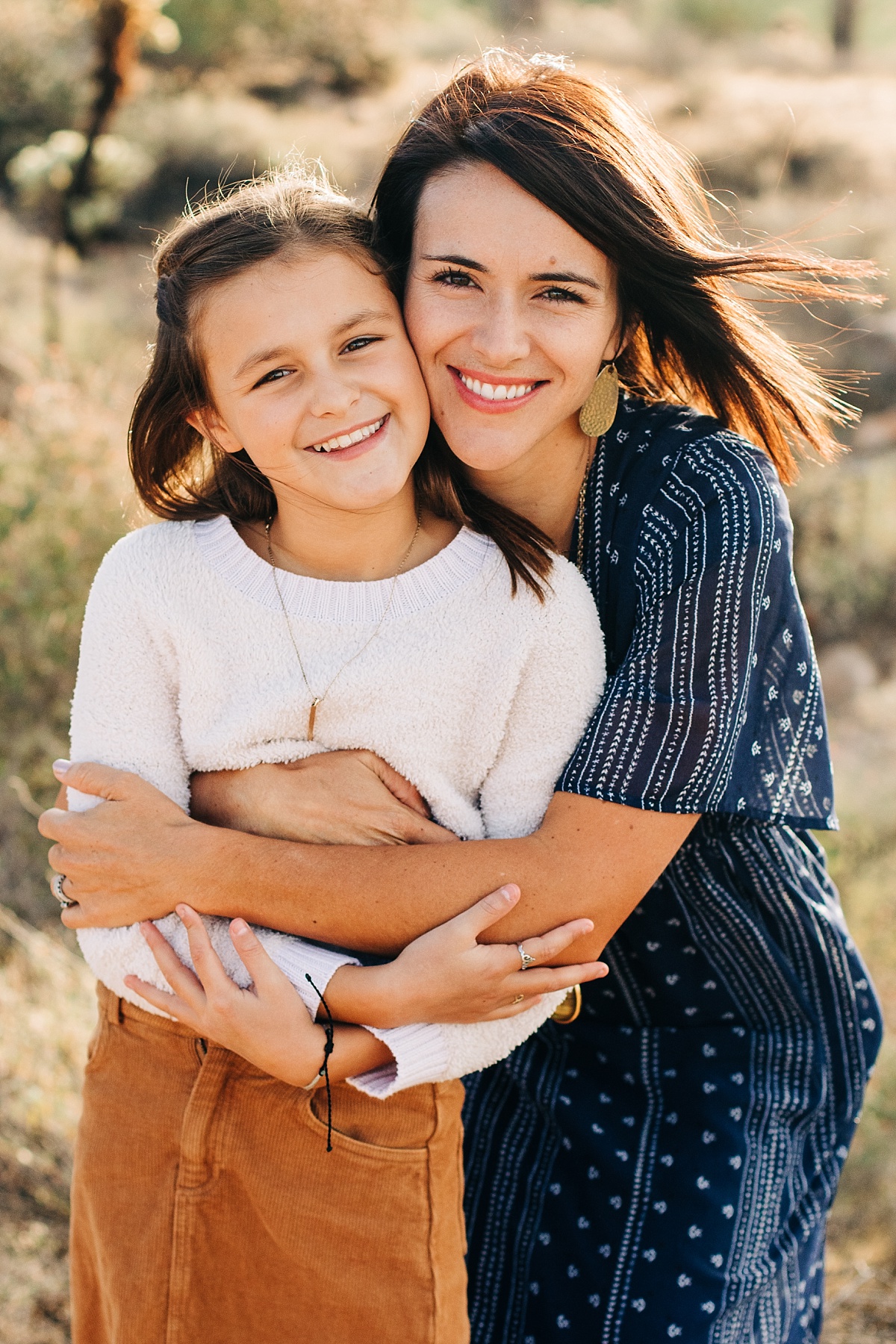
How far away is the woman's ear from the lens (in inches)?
78.6

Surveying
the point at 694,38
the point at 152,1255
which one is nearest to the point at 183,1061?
the point at 152,1255

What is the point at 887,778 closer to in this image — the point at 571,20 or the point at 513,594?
the point at 513,594

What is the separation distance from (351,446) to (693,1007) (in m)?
1.15

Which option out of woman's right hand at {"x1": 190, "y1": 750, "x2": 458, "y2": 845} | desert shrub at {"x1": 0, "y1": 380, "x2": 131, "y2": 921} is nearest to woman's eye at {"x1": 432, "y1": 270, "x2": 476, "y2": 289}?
woman's right hand at {"x1": 190, "y1": 750, "x2": 458, "y2": 845}

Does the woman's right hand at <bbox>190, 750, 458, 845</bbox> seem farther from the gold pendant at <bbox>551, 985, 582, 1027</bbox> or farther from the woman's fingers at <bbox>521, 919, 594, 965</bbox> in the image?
the gold pendant at <bbox>551, 985, 582, 1027</bbox>

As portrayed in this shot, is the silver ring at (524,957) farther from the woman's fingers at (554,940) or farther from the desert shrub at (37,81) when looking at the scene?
the desert shrub at (37,81)

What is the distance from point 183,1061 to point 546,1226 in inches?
28.5

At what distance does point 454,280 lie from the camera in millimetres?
2000

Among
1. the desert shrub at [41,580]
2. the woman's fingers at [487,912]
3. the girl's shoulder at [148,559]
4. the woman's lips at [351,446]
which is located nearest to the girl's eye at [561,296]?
the woman's lips at [351,446]

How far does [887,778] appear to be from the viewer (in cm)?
482

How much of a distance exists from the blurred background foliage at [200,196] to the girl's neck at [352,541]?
0.59 meters

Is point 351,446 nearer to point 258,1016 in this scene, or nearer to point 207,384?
point 207,384

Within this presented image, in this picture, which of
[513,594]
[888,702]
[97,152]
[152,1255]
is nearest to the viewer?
[152,1255]

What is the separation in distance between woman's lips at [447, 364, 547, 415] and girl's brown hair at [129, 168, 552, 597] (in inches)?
5.3
